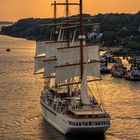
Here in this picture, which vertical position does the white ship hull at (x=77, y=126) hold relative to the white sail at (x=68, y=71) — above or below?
below

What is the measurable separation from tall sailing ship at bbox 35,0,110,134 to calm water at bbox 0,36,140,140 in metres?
1.47

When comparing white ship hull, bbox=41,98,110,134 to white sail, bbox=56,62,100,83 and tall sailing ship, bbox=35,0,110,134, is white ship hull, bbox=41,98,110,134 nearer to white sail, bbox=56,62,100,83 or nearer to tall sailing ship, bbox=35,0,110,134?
tall sailing ship, bbox=35,0,110,134

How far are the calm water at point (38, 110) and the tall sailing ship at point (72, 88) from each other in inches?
57.9

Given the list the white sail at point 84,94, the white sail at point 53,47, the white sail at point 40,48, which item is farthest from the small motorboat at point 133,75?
the white sail at point 84,94

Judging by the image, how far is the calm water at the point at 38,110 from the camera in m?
57.5

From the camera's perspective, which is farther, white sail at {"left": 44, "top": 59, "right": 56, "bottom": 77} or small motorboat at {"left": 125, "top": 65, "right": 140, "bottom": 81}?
small motorboat at {"left": 125, "top": 65, "right": 140, "bottom": 81}

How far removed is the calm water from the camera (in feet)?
189

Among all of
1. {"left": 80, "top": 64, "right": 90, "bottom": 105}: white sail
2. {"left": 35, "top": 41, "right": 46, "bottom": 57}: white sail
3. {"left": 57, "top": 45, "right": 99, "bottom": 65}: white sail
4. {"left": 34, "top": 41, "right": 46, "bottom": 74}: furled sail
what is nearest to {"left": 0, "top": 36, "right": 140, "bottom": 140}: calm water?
{"left": 80, "top": 64, "right": 90, "bottom": 105}: white sail

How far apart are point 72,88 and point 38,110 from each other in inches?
271

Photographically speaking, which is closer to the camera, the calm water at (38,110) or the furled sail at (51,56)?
the calm water at (38,110)

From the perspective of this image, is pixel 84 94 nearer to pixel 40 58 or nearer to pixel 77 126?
pixel 77 126

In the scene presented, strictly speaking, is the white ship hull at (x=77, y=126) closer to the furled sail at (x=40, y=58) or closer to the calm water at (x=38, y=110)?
the calm water at (x=38, y=110)

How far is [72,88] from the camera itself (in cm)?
6712

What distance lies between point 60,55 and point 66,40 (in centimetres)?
881
